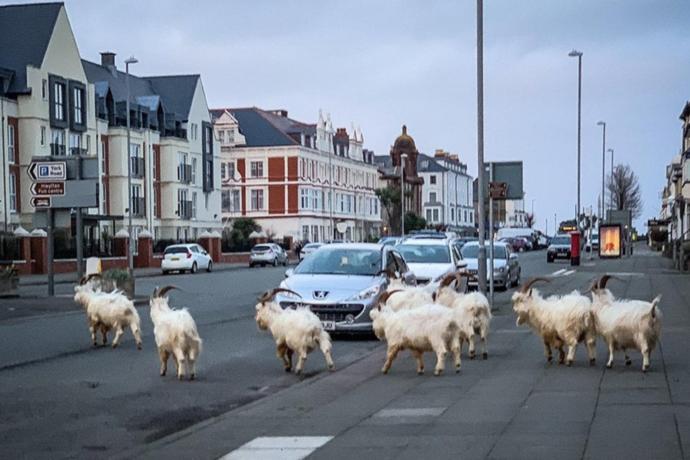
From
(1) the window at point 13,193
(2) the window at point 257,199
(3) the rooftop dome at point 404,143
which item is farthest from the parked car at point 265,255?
(3) the rooftop dome at point 404,143

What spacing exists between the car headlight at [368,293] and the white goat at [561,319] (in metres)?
3.90

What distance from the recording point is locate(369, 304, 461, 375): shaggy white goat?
43.0ft

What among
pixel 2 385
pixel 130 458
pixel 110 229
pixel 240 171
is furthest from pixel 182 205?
pixel 130 458

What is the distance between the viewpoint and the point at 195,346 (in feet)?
43.2

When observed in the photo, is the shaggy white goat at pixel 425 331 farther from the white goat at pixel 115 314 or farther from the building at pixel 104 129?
the building at pixel 104 129

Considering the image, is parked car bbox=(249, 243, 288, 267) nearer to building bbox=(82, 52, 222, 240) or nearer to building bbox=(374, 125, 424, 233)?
building bbox=(82, 52, 222, 240)

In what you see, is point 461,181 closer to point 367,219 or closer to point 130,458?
point 367,219

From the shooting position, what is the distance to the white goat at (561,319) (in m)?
13.6

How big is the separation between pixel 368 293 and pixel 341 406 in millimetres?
7257

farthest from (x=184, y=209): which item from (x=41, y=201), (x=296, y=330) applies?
(x=296, y=330)

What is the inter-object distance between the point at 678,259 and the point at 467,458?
158 feet

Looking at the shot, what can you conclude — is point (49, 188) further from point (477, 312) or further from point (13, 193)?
point (13, 193)

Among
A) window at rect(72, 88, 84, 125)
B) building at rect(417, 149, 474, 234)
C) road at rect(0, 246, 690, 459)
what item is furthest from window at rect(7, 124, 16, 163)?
building at rect(417, 149, 474, 234)

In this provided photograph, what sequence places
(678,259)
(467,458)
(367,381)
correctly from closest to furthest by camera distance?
(467,458) < (367,381) < (678,259)
